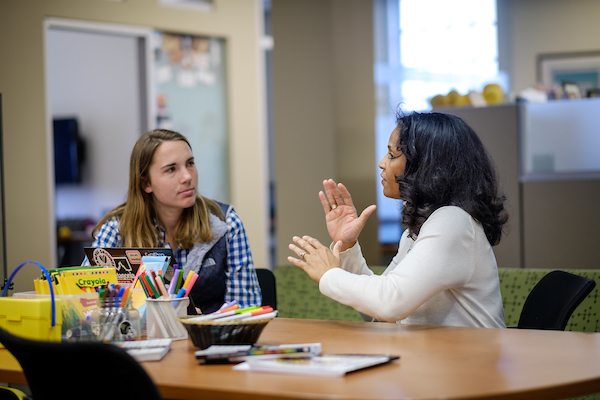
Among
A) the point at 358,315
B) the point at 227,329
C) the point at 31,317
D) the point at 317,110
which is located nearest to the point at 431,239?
the point at 227,329

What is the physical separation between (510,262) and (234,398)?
3.09 metres

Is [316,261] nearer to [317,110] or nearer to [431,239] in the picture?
[431,239]

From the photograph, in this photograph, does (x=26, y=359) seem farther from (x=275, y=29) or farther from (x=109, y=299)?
(x=275, y=29)

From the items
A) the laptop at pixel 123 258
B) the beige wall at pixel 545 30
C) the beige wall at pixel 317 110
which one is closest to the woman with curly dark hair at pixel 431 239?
the laptop at pixel 123 258

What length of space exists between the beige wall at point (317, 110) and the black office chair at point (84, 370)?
2882 mm

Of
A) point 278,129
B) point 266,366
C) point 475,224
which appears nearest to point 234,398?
point 266,366

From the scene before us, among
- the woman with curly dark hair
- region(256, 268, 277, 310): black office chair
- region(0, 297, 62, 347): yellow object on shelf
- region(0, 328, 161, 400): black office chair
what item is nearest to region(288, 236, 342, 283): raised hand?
the woman with curly dark hair

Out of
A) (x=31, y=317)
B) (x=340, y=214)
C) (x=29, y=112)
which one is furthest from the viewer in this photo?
(x=29, y=112)

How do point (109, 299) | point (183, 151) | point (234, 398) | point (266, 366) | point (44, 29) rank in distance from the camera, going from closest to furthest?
point (234, 398) → point (266, 366) → point (109, 299) → point (183, 151) → point (44, 29)

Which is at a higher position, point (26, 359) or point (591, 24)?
point (591, 24)

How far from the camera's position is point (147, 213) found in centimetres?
230

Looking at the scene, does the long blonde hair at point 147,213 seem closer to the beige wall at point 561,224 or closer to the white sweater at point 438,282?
the white sweater at point 438,282

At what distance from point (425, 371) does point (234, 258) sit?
48.8 inches

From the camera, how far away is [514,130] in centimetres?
384
